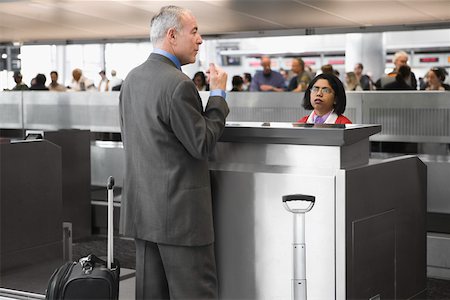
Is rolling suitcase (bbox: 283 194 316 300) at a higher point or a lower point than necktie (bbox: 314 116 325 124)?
lower

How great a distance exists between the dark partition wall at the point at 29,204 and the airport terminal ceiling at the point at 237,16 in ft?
13.1

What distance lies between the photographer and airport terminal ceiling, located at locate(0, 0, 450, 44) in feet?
32.0

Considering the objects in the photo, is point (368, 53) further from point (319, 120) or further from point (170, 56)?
point (170, 56)

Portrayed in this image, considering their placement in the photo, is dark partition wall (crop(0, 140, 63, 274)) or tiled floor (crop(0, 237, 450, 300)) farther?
dark partition wall (crop(0, 140, 63, 274))

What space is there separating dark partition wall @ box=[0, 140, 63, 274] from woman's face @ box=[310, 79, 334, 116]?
237 centimetres

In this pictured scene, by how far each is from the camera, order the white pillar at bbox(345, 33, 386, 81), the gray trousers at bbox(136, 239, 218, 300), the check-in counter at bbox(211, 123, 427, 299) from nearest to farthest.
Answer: the gray trousers at bbox(136, 239, 218, 300) → the check-in counter at bbox(211, 123, 427, 299) → the white pillar at bbox(345, 33, 386, 81)

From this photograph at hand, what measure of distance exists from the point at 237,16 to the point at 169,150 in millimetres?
7430

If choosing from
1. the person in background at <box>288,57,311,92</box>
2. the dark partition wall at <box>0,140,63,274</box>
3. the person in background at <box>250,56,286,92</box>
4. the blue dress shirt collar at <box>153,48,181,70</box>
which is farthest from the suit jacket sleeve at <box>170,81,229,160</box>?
the person in background at <box>250,56,286,92</box>

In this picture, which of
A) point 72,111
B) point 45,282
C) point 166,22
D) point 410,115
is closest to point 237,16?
point 72,111

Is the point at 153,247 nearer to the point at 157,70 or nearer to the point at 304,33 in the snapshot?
the point at 157,70

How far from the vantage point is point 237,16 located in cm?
1100

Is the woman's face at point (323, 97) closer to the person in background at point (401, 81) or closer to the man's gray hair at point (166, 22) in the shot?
the man's gray hair at point (166, 22)

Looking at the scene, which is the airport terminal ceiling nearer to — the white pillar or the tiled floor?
the tiled floor

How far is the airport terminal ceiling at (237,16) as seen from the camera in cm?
977
